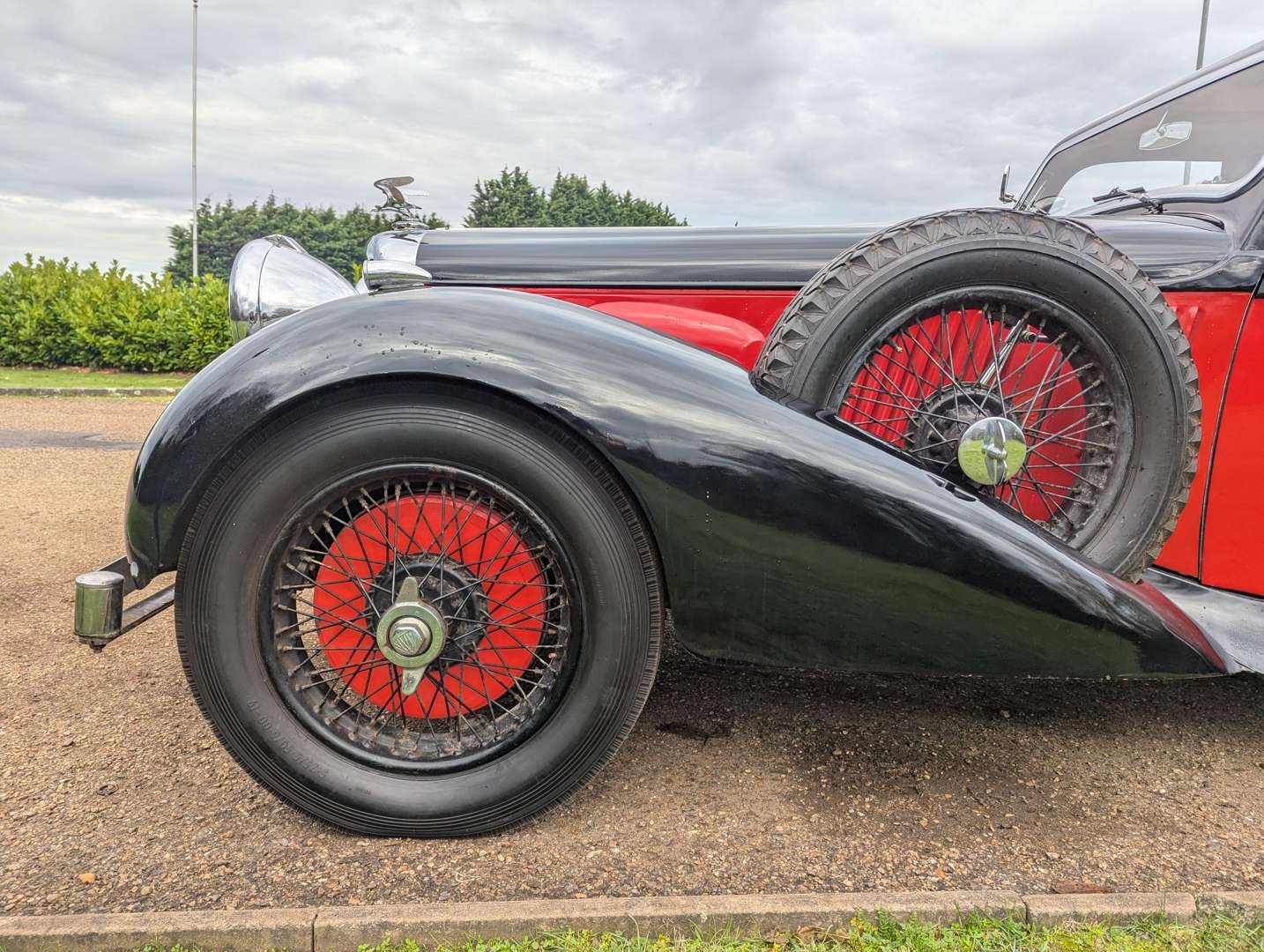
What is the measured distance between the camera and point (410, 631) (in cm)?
162

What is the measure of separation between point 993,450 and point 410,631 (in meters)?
1.31

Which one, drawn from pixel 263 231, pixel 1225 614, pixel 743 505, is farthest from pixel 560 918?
pixel 263 231

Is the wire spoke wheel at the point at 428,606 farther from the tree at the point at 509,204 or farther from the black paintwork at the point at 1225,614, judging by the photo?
the tree at the point at 509,204

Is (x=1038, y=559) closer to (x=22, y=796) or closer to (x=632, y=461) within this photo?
(x=632, y=461)

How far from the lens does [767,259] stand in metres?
2.66

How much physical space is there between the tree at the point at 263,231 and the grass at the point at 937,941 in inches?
1938

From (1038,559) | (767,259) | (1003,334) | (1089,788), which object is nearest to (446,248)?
(767,259)

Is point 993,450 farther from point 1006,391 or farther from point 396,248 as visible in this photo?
point 396,248

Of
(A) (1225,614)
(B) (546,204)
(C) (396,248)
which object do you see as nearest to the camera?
(A) (1225,614)

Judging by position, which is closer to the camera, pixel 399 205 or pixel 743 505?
pixel 743 505

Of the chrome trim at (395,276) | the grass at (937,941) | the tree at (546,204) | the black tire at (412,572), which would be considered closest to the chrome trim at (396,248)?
the chrome trim at (395,276)

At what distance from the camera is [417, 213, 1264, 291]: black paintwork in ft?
8.00

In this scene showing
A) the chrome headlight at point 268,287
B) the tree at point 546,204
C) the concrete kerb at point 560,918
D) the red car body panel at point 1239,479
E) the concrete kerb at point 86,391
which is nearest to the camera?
the concrete kerb at point 560,918

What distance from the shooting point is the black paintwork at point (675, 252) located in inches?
96.0
